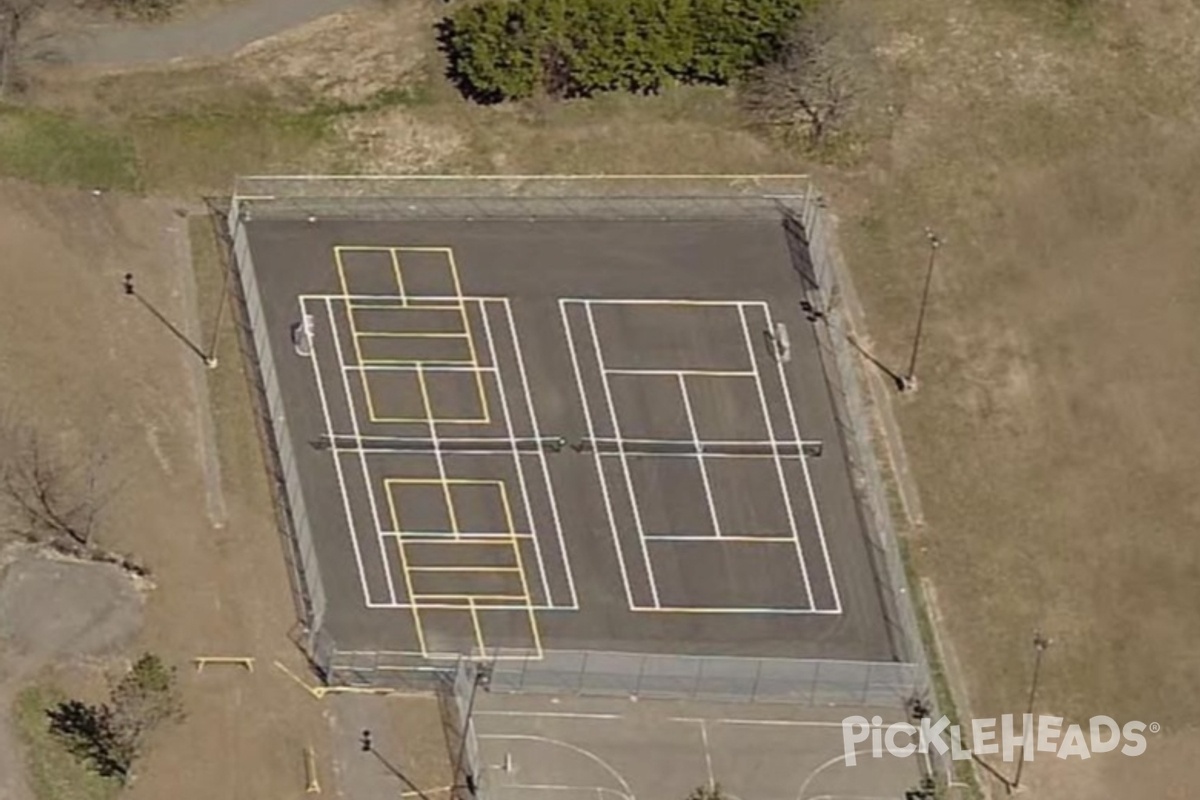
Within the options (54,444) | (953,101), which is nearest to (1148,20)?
(953,101)

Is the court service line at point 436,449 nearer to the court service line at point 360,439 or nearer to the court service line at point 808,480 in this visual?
the court service line at point 360,439

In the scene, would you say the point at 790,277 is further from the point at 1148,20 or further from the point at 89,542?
the point at 89,542

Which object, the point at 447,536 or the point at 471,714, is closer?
the point at 471,714

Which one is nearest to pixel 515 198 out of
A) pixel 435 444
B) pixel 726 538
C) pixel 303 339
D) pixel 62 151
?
pixel 303 339

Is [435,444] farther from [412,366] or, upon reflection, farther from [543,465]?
[543,465]

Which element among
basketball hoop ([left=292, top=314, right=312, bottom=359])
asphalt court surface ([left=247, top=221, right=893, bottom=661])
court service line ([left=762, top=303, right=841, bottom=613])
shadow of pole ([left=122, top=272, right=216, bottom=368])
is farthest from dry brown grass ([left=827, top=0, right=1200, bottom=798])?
shadow of pole ([left=122, top=272, right=216, bottom=368])

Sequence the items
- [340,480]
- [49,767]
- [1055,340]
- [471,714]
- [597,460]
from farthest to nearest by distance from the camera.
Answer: [1055,340], [597,460], [340,480], [471,714], [49,767]
